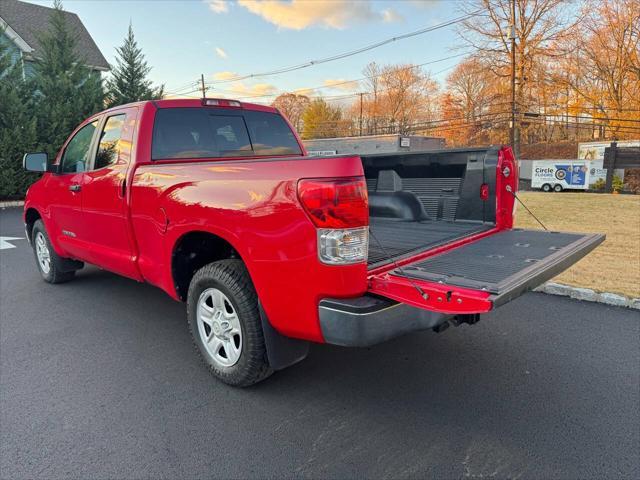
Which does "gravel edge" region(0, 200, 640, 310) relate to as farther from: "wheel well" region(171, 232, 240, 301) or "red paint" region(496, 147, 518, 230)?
"wheel well" region(171, 232, 240, 301)

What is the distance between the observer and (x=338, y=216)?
7.33ft

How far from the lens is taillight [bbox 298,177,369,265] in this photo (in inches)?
88.0

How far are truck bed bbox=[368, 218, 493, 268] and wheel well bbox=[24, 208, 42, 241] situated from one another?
4.40 meters

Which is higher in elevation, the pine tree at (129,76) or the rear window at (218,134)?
the pine tree at (129,76)

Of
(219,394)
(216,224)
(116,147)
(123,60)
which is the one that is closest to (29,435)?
(219,394)

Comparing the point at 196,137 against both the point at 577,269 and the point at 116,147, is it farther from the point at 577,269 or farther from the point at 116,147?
the point at 577,269

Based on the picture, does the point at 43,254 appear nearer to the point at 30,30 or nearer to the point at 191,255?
the point at 191,255

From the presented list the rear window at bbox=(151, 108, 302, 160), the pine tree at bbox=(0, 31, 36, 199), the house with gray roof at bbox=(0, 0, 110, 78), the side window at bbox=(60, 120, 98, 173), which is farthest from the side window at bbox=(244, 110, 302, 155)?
the house with gray roof at bbox=(0, 0, 110, 78)

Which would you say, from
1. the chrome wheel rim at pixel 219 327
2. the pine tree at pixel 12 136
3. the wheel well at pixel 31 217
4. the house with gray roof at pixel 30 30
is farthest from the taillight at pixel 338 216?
the house with gray roof at pixel 30 30

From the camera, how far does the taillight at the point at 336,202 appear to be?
223 centimetres

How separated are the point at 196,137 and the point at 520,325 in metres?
3.40

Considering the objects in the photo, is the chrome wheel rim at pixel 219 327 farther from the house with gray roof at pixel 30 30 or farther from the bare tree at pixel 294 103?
the bare tree at pixel 294 103

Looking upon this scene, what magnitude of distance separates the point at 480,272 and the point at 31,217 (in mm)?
5864

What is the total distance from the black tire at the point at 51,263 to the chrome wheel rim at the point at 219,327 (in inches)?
127
